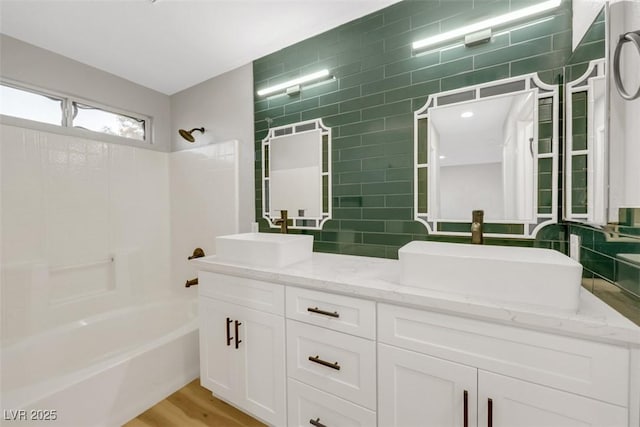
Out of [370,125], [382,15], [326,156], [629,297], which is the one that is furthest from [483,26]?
[629,297]

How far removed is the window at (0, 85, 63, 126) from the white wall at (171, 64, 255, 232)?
0.96 meters

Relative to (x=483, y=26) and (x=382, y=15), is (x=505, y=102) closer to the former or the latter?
(x=483, y=26)

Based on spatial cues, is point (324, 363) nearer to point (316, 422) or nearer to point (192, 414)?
point (316, 422)

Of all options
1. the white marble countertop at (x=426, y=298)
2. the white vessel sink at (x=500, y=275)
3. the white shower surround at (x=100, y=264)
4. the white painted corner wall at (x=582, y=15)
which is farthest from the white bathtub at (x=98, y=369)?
the white painted corner wall at (x=582, y=15)

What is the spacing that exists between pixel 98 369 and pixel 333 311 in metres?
1.45

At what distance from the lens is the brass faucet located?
1271mm

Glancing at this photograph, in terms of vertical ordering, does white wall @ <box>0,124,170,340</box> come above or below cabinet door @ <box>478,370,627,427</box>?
above

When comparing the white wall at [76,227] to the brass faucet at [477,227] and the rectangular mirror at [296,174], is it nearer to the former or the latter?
the rectangular mirror at [296,174]

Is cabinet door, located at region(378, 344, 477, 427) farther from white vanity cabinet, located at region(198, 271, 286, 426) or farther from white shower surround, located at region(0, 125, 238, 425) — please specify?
white shower surround, located at region(0, 125, 238, 425)

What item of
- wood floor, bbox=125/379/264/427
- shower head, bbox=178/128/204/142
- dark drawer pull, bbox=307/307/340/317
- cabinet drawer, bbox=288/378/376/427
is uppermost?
shower head, bbox=178/128/204/142

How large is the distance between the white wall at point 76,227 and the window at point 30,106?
0.45ft

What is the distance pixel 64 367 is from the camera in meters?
1.90

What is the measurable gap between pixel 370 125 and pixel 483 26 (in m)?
0.72

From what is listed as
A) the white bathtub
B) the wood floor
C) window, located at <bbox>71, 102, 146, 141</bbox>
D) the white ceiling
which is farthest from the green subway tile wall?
window, located at <bbox>71, 102, 146, 141</bbox>
